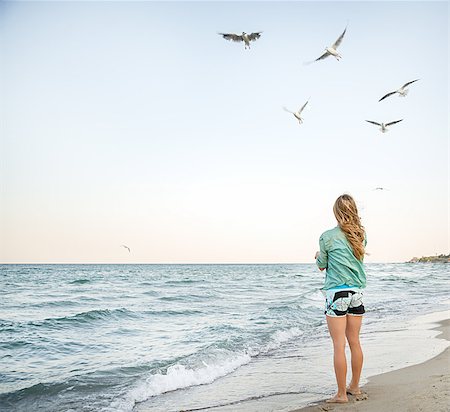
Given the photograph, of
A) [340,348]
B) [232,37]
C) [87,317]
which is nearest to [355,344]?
[340,348]

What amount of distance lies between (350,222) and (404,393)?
1.67m

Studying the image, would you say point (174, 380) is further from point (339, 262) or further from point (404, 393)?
point (339, 262)

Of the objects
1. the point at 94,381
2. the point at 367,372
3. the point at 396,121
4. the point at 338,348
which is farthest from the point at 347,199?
the point at 396,121

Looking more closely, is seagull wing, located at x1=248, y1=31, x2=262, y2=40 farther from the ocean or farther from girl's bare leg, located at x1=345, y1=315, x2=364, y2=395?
girl's bare leg, located at x1=345, y1=315, x2=364, y2=395

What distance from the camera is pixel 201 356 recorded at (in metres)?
7.91

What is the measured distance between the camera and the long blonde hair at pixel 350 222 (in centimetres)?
427

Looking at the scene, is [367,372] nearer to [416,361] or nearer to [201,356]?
[416,361]

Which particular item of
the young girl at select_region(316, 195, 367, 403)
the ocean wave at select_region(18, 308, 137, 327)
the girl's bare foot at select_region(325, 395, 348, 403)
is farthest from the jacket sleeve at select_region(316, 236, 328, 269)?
the ocean wave at select_region(18, 308, 137, 327)

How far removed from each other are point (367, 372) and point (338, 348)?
2.11m

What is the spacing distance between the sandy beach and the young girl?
0.64ft

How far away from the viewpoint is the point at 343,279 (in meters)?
4.23

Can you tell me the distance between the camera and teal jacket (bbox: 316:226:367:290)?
13.9ft

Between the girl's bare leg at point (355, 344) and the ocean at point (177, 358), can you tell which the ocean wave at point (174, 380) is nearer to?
the ocean at point (177, 358)

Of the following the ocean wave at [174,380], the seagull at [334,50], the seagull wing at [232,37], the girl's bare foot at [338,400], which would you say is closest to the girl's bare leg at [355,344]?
the girl's bare foot at [338,400]
